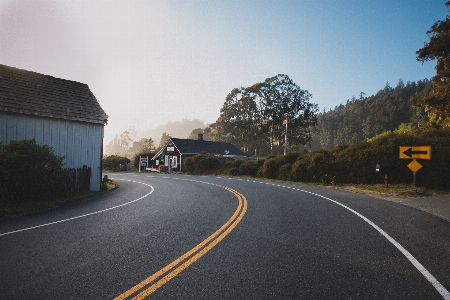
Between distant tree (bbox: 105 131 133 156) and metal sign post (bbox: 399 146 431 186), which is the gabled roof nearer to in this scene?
metal sign post (bbox: 399 146 431 186)

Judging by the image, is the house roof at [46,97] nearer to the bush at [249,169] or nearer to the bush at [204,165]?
the bush at [249,169]

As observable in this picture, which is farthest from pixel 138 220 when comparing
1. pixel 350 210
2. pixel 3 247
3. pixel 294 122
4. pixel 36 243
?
pixel 294 122

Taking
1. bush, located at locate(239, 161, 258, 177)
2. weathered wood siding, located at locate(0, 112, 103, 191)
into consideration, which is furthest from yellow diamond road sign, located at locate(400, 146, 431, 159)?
bush, located at locate(239, 161, 258, 177)

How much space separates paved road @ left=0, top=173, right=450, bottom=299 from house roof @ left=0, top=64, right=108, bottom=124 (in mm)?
7545

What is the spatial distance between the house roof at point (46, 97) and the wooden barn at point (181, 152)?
1028 inches

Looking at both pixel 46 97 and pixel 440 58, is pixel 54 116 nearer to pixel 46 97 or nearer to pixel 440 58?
pixel 46 97

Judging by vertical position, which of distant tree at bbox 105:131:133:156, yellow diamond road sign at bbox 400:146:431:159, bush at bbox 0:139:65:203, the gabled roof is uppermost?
Result: distant tree at bbox 105:131:133:156

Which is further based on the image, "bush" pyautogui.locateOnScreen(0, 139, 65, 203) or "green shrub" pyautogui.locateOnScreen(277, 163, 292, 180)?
"green shrub" pyautogui.locateOnScreen(277, 163, 292, 180)

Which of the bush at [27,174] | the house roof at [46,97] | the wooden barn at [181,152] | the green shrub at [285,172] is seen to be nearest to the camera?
the bush at [27,174]

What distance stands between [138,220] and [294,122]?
55.0 metres

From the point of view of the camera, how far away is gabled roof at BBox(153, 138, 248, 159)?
43.7 metres

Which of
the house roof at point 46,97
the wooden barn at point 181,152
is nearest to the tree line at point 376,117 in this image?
the wooden barn at point 181,152

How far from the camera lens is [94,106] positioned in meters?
16.0

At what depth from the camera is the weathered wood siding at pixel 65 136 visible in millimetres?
11758
